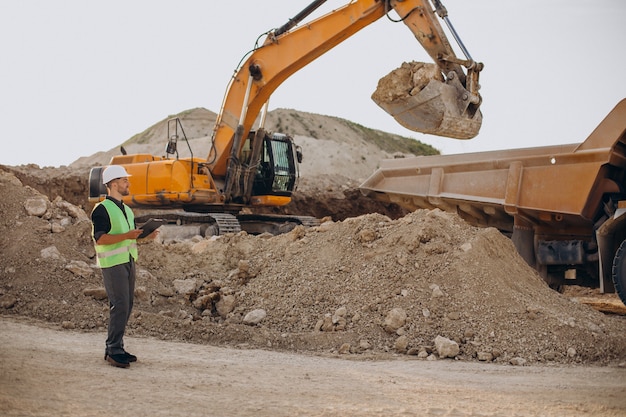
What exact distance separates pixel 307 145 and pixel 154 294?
105 feet

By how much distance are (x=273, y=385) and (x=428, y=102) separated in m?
5.78

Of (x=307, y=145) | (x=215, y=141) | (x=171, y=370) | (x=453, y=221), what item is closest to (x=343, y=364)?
(x=171, y=370)

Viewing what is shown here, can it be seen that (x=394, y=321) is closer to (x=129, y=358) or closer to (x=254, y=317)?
(x=254, y=317)

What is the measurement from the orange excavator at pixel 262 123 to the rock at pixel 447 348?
3966mm

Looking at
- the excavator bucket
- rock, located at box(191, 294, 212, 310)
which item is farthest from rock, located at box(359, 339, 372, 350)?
the excavator bucket

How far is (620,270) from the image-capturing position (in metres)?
7.24

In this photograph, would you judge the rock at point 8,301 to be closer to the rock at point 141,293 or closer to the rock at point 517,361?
the rock at point 141,293

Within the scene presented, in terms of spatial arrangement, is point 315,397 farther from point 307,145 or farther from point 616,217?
point 307,145

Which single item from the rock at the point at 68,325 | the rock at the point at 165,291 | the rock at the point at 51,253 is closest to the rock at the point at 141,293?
the rock at the point at 165,291

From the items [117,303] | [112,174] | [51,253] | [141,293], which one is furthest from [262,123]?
[117,303]

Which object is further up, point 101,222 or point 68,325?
point 101,222

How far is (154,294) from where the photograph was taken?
8.42 metres

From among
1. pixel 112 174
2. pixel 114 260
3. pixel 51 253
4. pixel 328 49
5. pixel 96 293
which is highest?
pixel 328 49

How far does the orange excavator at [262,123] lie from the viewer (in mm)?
10055
